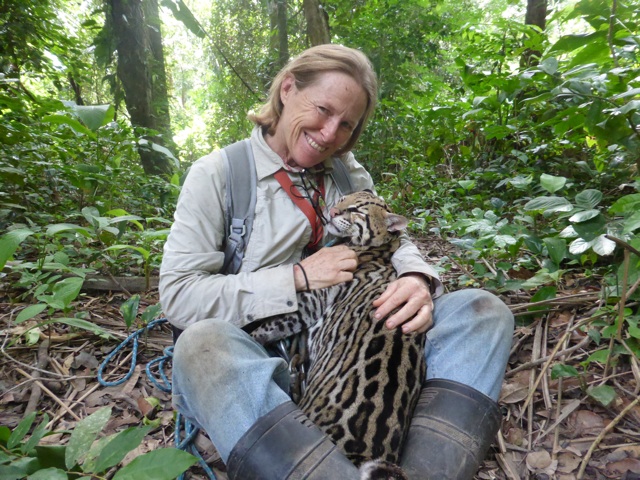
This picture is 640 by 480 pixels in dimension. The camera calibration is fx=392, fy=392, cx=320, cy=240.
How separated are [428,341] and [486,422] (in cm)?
48

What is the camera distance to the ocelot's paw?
151cm

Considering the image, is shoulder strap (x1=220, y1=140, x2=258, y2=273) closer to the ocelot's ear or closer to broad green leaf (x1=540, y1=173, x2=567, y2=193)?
the ocelot's ear

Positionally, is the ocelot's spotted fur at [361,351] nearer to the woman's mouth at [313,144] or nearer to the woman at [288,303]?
the woman at [288,303]

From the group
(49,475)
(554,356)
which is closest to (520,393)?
(554,356)

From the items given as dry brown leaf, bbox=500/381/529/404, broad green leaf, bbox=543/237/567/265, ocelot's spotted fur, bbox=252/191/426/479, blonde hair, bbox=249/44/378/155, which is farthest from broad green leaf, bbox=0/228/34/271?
broad green leaf, bbox=543/237/567/265

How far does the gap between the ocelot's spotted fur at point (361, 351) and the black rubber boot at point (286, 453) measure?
99mm

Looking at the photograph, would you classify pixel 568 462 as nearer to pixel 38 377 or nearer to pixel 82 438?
pixel 82 438

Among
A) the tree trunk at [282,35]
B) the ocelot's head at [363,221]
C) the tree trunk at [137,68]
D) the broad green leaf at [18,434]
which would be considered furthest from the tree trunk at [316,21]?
the broad green leaf at [18,434]

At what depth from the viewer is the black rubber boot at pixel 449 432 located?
1705 millimetres

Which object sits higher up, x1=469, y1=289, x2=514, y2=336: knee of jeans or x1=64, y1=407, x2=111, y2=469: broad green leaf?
x1=64, y1=407, x2=111, y2=469: broad green leaf

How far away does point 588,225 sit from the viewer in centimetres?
221

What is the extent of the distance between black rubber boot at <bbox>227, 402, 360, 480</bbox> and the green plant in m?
0.41

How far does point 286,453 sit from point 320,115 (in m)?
1.90

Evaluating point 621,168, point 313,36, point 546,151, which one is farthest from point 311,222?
point 313,36
